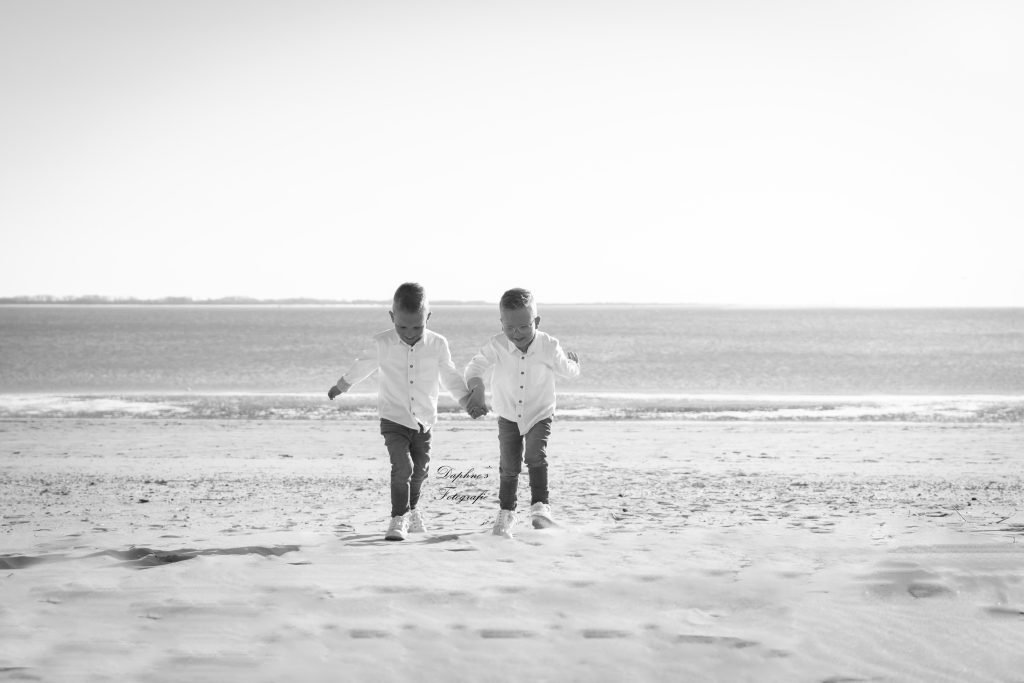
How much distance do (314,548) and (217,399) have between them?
1924 centimetres

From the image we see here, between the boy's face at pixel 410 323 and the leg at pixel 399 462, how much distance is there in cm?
59

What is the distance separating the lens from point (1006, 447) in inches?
488

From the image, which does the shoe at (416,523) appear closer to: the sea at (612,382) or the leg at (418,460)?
the leg at (418,460)

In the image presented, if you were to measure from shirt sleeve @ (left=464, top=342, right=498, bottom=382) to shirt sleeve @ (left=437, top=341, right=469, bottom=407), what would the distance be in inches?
3.5

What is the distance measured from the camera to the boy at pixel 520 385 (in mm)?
6043

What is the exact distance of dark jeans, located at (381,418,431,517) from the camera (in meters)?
5.91

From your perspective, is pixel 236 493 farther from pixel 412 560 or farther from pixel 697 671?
pixel 697 671

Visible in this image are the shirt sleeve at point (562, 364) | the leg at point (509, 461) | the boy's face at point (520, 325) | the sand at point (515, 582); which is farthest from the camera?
the shirt sleeve at point (562, 364)

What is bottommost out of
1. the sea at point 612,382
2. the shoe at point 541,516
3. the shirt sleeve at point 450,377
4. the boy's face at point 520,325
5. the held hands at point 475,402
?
the sea at point 612,382

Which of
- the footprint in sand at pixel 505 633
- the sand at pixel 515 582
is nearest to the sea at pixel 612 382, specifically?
the sand at pixel 515 582

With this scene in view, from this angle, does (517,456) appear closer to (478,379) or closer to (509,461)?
(509,461)

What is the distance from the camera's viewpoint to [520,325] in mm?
5961

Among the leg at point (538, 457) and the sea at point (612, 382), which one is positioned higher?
the leg at point (538, 457)

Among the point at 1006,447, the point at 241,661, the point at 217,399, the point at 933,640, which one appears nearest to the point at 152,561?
the point at 241,661
